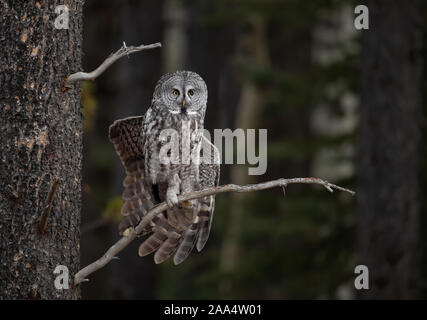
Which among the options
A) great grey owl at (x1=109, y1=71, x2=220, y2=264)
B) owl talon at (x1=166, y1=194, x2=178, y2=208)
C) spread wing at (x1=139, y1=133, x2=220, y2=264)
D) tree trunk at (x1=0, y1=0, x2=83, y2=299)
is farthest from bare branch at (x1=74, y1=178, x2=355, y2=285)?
spread wing at (x1=139, y1=133, x2=220, y2=264)

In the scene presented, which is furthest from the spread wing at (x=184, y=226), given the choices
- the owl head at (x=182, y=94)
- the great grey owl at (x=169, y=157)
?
the owl head at (x=182, y=94)

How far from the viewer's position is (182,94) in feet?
13.9

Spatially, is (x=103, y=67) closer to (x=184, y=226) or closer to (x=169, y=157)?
(x=169, y=157)

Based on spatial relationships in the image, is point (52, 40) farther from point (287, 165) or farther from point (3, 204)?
point (287, 165)

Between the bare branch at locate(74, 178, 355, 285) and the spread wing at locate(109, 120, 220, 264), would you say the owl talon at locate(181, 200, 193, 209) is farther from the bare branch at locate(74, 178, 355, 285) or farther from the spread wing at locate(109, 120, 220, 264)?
the bare branch at locate(74, 178, 355, 285)

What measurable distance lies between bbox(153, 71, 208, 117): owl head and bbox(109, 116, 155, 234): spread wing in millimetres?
224

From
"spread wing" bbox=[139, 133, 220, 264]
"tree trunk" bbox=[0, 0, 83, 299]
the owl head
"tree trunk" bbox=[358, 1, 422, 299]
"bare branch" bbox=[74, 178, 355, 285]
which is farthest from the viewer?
"tree trunk" bbox=[358, 1, 422, 299]

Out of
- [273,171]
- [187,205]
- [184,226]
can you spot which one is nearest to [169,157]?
[187,205]

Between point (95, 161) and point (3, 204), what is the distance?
11.8 meters

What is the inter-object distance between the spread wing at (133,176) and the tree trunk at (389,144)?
10.1ft

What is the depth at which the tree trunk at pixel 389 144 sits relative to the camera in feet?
22.4

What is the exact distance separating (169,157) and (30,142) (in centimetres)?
101

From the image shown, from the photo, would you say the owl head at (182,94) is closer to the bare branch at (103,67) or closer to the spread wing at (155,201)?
the spread wing at (155,201)

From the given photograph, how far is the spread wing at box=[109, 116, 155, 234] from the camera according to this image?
441 centimetres
